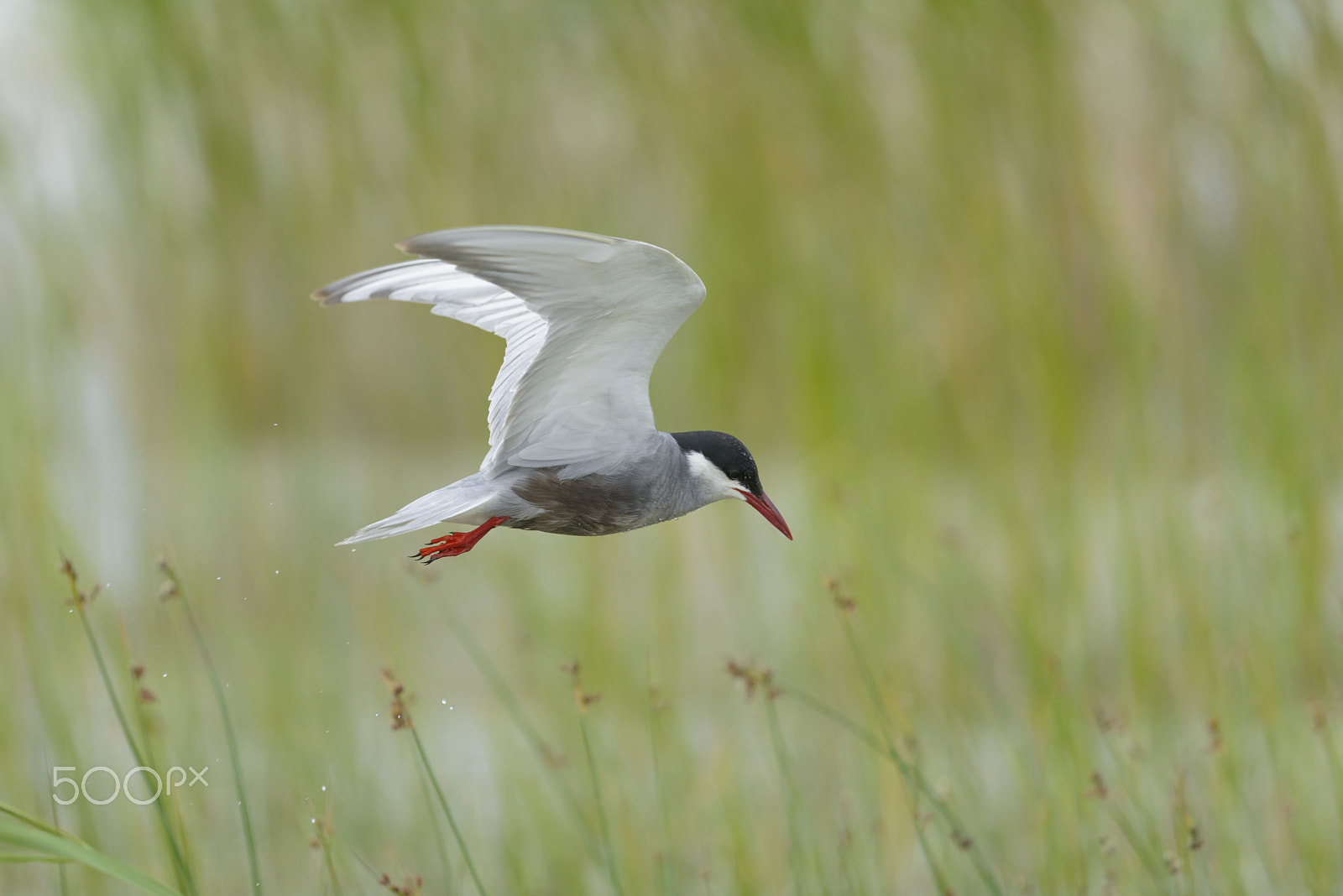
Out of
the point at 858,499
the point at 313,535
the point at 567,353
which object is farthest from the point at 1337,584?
the point at 313,535

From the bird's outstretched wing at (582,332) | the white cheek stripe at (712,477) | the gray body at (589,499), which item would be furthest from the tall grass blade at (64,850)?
the white cheek stripe at (712,477)

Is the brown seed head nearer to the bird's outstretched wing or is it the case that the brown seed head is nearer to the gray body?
the gray body

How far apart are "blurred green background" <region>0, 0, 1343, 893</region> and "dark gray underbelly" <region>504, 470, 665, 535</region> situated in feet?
4.85

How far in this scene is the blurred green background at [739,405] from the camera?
3.04 m

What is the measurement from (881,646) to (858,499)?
46cm

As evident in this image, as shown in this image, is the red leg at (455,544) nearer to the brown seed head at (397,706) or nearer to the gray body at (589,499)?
the gray body at (589,499)

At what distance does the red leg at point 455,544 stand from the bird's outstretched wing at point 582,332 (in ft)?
0.36

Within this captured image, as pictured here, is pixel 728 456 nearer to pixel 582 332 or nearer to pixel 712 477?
pixel 712 477

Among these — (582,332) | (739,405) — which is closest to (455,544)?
(582,332)

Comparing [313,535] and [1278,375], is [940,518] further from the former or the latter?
[313,535]

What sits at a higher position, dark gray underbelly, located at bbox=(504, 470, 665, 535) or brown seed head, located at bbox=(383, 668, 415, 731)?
dark gray underbelly, located at bbox=(504, 470, 665, 535)

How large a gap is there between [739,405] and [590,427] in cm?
209

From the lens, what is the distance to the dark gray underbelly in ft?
4.76

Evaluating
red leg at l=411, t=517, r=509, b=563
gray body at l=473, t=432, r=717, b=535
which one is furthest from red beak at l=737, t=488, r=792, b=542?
red leg at l=411, t=517, r=509, b=563
